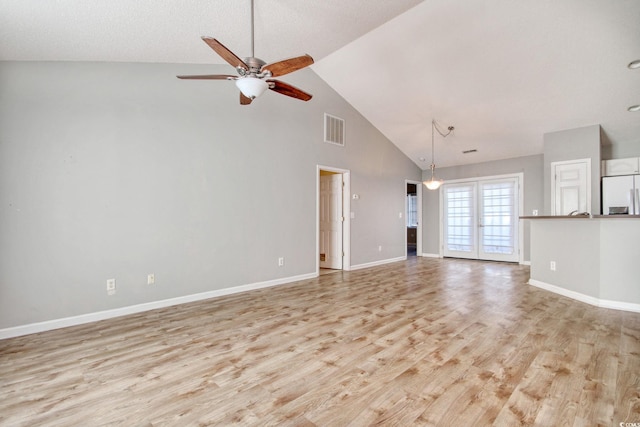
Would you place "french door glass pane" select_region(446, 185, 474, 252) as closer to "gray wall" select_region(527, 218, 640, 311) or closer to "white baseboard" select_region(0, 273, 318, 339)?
"gray wall" select_region(527, 218, 640, 311)

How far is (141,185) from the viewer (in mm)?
3670

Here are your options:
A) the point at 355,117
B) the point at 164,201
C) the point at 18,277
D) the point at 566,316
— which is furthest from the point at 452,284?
the point at 18,277

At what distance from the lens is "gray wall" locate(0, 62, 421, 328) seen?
9.92ft

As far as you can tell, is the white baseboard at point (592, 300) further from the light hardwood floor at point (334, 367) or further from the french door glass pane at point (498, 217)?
the french door glass pane at point (498, 217)

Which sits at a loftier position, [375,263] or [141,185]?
[141,185]

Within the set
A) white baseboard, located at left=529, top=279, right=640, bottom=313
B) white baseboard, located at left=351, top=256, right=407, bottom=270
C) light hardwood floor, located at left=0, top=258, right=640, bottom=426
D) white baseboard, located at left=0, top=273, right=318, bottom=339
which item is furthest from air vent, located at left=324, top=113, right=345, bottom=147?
white baseboard, located at left=529, top=279, right=640, bottom=313

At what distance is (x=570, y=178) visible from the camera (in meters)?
5.73

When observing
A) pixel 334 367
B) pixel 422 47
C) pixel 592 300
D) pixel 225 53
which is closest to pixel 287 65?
pixel 225 53

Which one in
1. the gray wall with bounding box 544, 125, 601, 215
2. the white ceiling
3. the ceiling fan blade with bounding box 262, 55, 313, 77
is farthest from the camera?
the gray wall with bounding box 544, 125, 601, 215

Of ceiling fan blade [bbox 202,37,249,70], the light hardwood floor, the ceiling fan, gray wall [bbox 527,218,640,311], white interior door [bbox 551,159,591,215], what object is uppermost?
ceiling fan blade [bbox 202,37,249,70]

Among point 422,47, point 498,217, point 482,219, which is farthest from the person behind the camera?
point 482,219

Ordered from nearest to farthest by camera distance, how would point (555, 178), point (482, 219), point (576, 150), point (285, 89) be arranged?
point (285, 89) < point (576, 150) < point (555, 178) < point (482, 219)

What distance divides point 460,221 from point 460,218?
0.08 metres

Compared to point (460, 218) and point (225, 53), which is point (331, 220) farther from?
point (225, 53)
